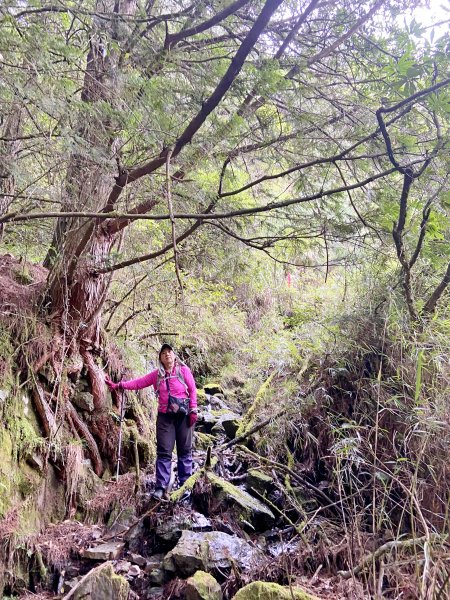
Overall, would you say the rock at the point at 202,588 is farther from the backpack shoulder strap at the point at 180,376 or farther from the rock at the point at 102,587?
the backpack shoulder strap at the point at 180,376

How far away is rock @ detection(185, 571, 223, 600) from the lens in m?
3.13

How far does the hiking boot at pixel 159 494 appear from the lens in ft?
15.5

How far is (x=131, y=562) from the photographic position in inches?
152

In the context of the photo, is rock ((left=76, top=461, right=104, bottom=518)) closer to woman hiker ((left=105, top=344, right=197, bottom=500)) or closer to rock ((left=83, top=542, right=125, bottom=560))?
rock ((left=83, top=542, right=125, bottom=560))

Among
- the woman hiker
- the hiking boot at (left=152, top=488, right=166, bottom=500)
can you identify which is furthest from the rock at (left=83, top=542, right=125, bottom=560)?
the woman hiker

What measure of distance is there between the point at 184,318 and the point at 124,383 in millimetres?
3892

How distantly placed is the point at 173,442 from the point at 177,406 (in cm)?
46

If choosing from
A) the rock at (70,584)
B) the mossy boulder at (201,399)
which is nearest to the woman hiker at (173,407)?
the rock at (70,584)

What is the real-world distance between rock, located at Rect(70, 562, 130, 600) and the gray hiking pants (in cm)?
182

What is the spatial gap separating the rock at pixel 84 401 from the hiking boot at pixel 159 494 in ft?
3.91

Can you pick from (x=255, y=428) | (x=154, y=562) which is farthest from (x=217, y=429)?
(x=154, y=562)

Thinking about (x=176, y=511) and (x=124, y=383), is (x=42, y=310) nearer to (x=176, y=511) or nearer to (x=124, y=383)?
(x=124, y=383)

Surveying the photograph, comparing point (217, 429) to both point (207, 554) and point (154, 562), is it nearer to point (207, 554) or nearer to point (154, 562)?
point (154, 562)

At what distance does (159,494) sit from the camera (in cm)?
473
